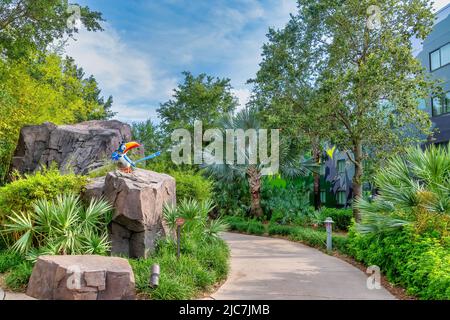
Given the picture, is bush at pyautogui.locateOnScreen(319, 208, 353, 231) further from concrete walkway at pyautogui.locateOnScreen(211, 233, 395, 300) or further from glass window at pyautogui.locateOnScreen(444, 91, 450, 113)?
glass window at pyautogui.locateOnScreen(444, 91, 450, 113)

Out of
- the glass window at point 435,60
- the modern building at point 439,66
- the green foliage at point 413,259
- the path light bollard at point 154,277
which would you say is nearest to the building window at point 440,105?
the modern building at point 439,66

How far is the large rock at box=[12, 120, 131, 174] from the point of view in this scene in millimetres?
12711

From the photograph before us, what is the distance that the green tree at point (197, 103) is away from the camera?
80.7 ft

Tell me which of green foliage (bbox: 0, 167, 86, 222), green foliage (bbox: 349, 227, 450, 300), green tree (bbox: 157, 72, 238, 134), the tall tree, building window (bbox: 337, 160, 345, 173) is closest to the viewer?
green foliage (bbox: 349, 227, 450, 300)

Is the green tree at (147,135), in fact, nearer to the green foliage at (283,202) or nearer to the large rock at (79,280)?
the green foliage at (283,202)

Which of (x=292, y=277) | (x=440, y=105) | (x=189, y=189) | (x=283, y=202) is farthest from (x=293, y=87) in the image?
(x=292, y=277)

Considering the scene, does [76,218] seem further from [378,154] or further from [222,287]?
[378,154]

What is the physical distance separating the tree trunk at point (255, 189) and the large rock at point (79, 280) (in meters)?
12.4

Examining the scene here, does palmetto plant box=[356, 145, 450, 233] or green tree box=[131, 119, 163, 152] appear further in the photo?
green tree box=[131, 119, 163, 152]

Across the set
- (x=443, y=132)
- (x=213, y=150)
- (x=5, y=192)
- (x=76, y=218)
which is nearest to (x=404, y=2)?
(x=443, y=132)

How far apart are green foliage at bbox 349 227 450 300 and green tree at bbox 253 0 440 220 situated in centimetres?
574

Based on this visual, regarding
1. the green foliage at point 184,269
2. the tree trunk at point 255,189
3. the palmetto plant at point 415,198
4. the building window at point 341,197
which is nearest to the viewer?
the green foliage at point 184,269

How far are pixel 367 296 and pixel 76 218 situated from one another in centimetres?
556

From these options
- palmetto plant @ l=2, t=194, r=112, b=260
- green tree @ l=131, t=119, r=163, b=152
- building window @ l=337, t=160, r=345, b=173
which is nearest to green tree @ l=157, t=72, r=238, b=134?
green tree @ l=131, t=119, r=163, b=152
